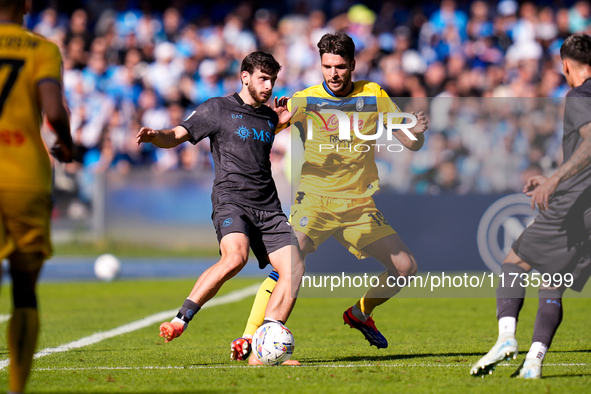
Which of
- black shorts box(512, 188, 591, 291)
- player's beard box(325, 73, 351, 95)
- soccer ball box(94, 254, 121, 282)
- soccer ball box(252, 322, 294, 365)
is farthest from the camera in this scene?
soccer ball box(94, 254, 121, 282)

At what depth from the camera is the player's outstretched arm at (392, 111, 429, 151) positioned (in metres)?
5.95

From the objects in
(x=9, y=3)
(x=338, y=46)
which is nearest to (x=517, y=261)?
(x=338, y=46)

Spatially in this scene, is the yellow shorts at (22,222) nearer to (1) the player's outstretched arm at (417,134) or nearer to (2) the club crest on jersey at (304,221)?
(2) the club crest on jersey at (304,221)

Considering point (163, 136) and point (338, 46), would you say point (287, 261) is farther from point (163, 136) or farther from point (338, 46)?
point (338, 46)

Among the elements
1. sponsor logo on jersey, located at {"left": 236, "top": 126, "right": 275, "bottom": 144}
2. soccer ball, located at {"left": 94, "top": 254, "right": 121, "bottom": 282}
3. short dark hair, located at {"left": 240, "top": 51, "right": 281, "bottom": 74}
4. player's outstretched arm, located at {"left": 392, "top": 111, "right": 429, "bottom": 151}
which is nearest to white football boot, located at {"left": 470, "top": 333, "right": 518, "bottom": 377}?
player's outstretched arm, located at {"left": 392, "top": 111, "right": 429, "bottom": 151}

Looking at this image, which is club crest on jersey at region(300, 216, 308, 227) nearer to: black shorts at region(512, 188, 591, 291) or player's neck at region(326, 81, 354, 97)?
player's neck at region(326, 81, 354, 97)

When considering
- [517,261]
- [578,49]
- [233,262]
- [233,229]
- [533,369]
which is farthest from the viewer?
[233,229]

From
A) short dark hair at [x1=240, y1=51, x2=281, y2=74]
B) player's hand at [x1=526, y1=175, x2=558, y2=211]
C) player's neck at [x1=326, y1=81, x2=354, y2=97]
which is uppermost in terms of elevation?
short dark hair at [x1=240, y1=51, x2=281, y2=74]

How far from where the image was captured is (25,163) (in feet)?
12.1

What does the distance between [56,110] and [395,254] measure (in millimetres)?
3320

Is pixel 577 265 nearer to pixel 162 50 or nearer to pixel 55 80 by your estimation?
pixel 55 80

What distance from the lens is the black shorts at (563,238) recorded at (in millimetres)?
4832

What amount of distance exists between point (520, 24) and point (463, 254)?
25.8ft

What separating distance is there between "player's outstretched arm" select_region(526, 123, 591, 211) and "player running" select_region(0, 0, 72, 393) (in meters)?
2.80
